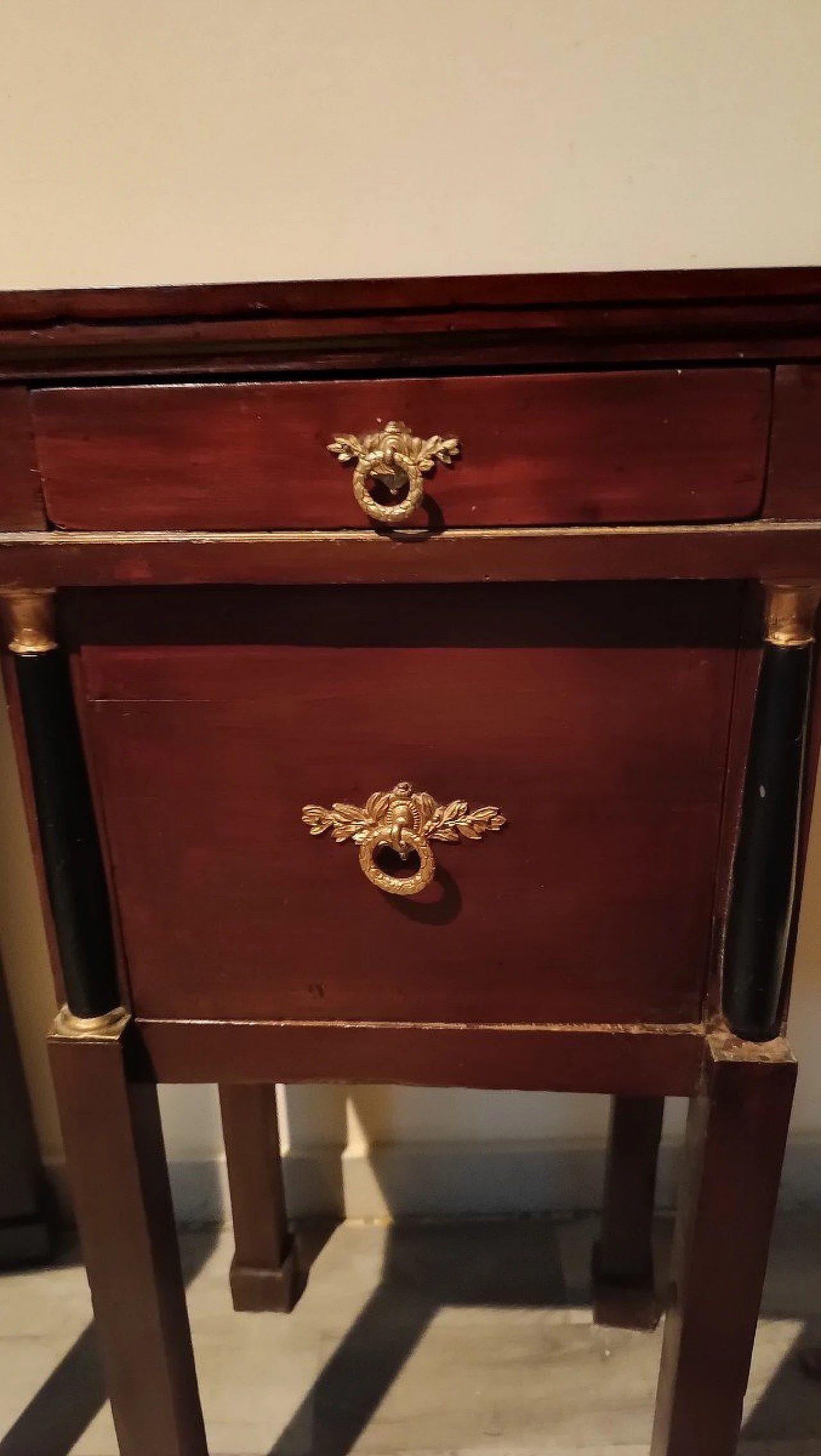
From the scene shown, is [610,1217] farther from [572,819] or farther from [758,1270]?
[572,819]

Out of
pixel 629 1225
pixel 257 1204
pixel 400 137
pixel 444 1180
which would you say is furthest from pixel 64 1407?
pixel 400 137

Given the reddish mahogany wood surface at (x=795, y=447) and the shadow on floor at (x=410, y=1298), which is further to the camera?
the shadow on floor at (x=410, y=1298)

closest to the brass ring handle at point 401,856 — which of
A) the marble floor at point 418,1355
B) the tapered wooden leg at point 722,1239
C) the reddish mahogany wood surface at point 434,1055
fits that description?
the reddish mahogany wood surface at point 434,1055

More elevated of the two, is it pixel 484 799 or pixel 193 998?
pixel 484 799

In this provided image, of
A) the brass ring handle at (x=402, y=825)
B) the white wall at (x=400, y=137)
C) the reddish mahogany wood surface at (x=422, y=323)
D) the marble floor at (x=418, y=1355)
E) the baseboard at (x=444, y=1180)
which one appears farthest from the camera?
→ the baseboard at (x=444, y=1180)

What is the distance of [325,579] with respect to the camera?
0.61m

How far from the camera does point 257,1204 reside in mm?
1105

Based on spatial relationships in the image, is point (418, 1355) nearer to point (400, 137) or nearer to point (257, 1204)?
point (257, 1204)

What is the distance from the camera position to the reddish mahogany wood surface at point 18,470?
590 mm

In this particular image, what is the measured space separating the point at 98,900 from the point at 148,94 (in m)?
0.67

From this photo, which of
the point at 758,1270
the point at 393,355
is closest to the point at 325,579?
the point at 393,355

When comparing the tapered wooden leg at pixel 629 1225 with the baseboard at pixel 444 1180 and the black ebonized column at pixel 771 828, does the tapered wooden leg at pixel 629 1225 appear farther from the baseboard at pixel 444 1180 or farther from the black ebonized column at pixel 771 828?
the black ebonized column at pixel 771 828

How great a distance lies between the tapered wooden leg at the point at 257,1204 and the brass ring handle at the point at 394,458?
0.67m

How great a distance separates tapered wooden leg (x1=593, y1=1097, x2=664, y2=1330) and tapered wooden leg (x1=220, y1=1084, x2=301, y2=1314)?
32cm
